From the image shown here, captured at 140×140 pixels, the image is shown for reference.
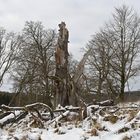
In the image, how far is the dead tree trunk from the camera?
17094 millimetres

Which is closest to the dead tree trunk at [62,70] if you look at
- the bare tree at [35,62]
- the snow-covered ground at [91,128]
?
the snow-covered ground at [91,128]

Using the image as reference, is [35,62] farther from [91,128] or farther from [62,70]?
[91,128]

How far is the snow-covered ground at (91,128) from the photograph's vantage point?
9.89 metres

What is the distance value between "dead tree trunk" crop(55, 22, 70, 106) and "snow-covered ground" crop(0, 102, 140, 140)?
309 cm

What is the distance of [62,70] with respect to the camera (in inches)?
685

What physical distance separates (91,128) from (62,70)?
672cm

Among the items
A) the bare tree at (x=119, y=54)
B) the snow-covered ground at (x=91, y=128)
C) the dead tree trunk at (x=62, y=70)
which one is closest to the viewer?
the snow-covered ground at (x=91, y=128)

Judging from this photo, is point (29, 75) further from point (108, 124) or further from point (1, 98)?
point (108, 124)

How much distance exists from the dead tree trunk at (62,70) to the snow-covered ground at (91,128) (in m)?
3.09

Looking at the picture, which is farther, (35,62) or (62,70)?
(35,62)

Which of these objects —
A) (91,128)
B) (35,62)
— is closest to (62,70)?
(91,128)

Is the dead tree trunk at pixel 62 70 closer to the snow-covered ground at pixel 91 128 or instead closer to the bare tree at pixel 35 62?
the snow-covered ground at pixel 91 128

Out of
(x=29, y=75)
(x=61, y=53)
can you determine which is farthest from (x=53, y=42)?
(x=61, y=53)

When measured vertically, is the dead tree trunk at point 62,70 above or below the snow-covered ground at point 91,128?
above
